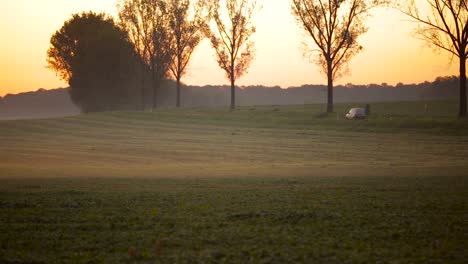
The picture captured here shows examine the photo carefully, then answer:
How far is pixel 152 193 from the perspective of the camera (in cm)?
1473

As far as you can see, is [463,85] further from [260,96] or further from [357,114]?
[260,96]

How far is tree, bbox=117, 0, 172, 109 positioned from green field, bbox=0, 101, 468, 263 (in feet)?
155

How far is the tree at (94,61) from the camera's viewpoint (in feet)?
290

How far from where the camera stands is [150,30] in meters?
80.7

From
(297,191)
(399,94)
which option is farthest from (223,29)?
(399,94)

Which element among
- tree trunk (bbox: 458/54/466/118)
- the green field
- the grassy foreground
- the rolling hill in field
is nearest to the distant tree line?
the rolling hill in field

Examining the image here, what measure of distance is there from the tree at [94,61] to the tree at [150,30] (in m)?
5.31

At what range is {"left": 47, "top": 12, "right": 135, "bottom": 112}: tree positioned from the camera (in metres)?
88.3

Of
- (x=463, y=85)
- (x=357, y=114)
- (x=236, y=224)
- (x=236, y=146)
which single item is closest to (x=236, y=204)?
(x=236, y=224)

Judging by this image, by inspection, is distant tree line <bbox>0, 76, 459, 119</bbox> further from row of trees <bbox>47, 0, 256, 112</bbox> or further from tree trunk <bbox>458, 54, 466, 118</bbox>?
tree trunk <bbox>458, 54, 466, 118</bbox>

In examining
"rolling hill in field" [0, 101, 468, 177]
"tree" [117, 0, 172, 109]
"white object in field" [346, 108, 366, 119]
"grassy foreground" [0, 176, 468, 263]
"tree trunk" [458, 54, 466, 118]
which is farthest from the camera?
"tree" [117, 0, 172, 109]

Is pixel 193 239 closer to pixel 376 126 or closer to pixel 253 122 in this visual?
pixel 376 126

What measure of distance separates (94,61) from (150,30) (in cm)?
1435

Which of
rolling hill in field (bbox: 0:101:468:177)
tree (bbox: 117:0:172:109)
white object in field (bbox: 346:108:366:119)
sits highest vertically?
tree (bbox: 117:0:172:109)
